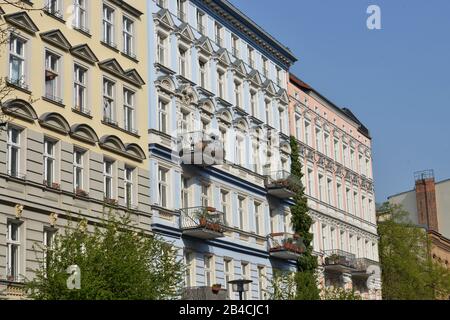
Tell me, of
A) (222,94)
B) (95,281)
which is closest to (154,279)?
(95,281)

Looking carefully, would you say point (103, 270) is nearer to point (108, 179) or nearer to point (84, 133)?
point (84, 133)

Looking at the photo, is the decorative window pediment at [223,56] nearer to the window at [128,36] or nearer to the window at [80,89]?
the window at [128,36]

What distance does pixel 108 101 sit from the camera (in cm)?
3644

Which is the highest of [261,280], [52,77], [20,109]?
[52,77]

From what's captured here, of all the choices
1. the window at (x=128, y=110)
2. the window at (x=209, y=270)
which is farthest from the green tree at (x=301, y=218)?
the window at (x=128, y=110)

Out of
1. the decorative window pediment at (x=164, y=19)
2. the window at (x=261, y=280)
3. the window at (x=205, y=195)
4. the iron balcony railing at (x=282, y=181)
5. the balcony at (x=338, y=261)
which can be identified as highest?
the decorative window pediment at (x=164, y=19)

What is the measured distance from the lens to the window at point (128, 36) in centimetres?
3828

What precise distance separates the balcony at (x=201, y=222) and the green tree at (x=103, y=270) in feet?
38.3

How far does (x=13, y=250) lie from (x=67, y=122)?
5537 mm

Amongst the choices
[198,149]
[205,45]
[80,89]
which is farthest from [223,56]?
[80,89]

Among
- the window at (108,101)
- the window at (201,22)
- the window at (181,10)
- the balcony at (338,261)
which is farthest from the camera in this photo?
the balcony at (338,261)
